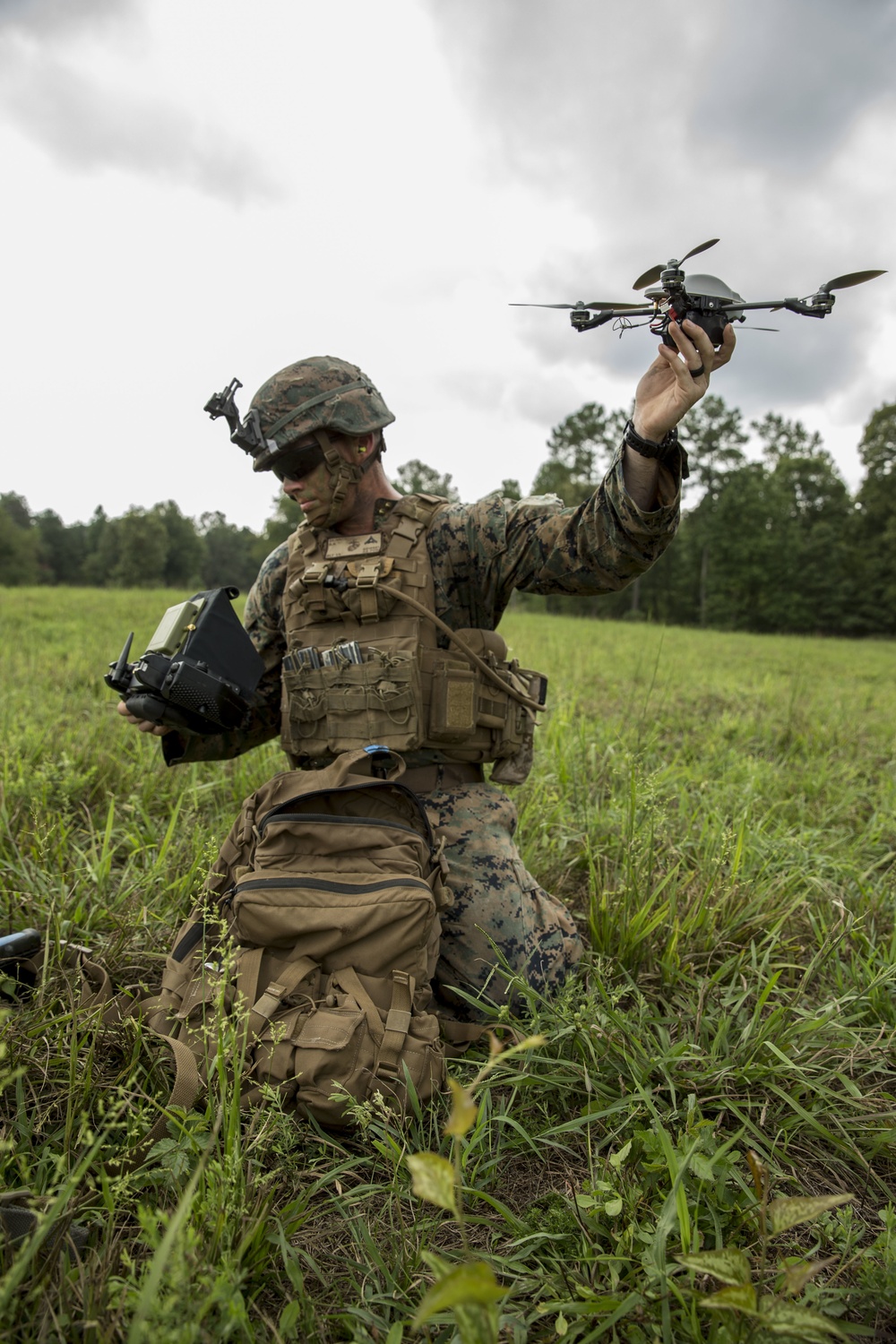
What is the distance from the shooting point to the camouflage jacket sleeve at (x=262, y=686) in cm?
295

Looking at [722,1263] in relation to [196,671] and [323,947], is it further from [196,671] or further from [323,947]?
[196,671]

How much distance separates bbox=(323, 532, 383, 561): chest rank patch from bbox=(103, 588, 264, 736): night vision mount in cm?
39

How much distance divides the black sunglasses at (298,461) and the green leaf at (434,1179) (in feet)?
7.64

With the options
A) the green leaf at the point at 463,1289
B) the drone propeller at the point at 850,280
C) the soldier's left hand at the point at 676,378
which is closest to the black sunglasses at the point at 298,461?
the soldier's left hand at the point at 676,378

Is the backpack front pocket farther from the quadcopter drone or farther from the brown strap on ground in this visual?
the quadcopter drone

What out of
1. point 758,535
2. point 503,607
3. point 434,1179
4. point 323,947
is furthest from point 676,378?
point 758,535

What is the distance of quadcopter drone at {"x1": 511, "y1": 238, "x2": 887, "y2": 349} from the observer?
74.8 inches

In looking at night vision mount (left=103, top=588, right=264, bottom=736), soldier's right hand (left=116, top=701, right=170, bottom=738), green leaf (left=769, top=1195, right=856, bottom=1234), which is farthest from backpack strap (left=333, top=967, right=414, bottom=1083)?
soldier's right hand (left=116, top=701, right=170, bottom=738)

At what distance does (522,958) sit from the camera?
2338mm

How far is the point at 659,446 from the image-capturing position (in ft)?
7.10

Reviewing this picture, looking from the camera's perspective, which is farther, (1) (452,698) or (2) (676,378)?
(1) (452,698)

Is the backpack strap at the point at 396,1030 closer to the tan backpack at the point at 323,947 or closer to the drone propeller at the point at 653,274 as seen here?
the tan backpack at the point at 323,947

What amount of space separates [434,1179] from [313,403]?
2430 mm

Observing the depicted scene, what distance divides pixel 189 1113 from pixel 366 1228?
479mm
